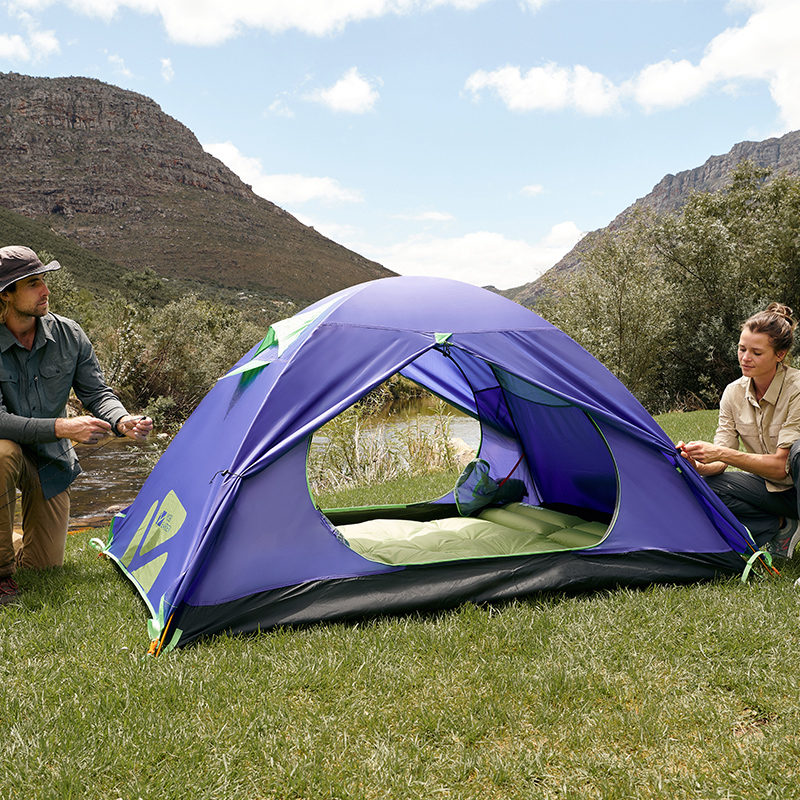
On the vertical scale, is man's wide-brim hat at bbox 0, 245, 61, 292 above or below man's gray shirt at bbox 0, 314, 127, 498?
above

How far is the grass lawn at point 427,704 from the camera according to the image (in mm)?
1749

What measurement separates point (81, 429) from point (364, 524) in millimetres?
1735

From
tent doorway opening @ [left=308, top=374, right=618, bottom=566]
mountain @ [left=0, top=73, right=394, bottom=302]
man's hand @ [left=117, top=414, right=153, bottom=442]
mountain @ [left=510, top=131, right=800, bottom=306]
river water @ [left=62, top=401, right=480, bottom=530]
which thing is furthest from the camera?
mountain @ [left=510, top=131, right=800, bottom=306]

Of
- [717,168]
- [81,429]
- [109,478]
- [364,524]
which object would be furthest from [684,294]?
[717,168]

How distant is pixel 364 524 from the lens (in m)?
3.95

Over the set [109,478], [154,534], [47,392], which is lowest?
[109,478]

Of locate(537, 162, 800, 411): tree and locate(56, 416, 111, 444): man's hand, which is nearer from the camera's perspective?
locate(56, 416, 111, 444): man's hand

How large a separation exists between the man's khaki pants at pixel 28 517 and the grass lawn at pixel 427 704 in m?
0.38

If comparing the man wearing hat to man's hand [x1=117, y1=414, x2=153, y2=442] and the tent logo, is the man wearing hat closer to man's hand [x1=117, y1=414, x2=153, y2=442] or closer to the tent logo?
man's hand [x1=117, y1=414, x2=153, y2=442]

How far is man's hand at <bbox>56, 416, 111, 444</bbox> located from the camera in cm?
290

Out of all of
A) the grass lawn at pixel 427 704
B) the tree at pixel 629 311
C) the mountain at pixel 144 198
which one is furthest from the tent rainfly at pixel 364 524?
the mountain at pixel 144 198

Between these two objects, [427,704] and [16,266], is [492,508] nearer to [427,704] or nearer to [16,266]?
[427,704]

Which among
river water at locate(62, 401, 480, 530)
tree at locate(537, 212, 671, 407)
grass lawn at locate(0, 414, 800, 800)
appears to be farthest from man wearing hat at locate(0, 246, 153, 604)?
tree at locate(537, 212, 671, 407)

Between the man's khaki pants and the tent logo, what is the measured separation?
1.22 feet
